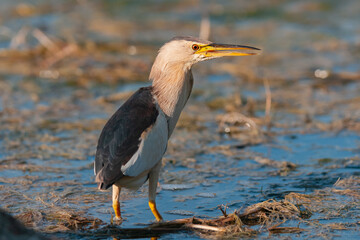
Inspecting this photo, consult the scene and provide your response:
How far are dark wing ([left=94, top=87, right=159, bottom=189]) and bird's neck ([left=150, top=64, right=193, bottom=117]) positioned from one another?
0.41 ft

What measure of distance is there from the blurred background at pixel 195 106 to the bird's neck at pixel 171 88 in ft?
2.64

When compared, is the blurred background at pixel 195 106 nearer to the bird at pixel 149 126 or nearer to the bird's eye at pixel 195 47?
the bird at pixel 149 126

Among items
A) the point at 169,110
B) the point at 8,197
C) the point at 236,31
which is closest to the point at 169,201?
the point at 169,110

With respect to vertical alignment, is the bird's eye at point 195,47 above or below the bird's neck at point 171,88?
above

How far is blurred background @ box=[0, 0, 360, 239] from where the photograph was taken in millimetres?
5074

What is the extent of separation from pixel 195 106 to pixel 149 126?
133 inches

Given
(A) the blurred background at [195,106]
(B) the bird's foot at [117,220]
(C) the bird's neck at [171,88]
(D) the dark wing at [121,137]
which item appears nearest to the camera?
(D) the dark wing at [121,137]

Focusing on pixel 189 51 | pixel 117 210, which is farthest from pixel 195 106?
pixel 117 210

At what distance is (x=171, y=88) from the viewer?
4.74 metres

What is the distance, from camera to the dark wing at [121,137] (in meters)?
4.28

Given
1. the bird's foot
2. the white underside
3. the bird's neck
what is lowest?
the bird's foot

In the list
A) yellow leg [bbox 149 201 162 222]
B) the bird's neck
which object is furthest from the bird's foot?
the bird's neck

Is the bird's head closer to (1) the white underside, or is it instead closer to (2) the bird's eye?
(2) the bird's eye

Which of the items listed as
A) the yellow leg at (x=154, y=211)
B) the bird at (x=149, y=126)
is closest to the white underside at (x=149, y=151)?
the bird at (x=149, y=126)
